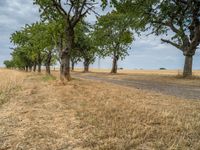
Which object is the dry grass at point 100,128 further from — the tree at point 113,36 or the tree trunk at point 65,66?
the tree at point 113,36

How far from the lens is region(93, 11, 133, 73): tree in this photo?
169ft

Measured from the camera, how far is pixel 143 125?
25.9 ft

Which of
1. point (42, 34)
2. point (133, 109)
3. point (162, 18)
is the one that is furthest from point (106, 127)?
point (42, 34)

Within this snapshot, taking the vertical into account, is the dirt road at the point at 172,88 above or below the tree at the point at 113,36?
below

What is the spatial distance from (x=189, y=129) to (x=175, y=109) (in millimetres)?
Answer: 3076

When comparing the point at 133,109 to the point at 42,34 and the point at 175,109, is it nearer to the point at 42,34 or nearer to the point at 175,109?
the point at 175,109

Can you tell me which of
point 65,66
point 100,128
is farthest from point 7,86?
point 100,128

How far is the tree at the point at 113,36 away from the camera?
51.4 m

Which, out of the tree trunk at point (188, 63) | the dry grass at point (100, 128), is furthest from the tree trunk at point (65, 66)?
the tree trunk at point (188, 63)

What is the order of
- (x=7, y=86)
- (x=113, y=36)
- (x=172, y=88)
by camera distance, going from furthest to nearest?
1. (x=113, y=36)
2. (x=172, y=88)
3. (x=7, y=86)

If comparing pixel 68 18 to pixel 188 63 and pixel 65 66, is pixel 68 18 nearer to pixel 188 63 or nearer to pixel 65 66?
pixel 65 66

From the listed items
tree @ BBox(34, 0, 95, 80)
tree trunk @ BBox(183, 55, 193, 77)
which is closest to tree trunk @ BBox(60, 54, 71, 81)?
tree @ BBox(34, 0, 95, 80)

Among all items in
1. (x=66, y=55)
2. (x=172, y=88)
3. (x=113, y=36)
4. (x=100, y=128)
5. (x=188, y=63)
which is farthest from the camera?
(x=113, y=36)

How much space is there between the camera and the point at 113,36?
5744 centimetres
